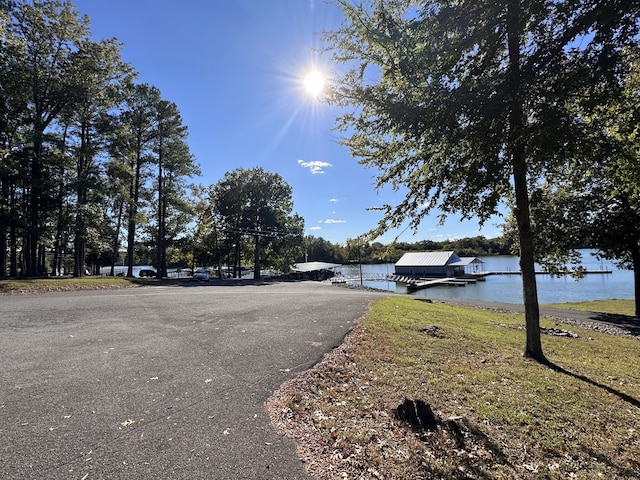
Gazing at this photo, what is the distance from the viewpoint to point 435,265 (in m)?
57.1

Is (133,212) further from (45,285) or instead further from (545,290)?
(545,290)

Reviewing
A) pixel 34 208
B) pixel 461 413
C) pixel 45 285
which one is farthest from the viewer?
pixel 34 208

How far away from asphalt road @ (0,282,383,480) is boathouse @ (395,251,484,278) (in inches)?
2083

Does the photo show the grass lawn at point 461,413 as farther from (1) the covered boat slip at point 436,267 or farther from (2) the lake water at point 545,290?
(1) the covered boat slip at point 436,267

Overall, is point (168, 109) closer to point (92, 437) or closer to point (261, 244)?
point (261, 244)

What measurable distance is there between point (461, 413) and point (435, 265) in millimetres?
56182

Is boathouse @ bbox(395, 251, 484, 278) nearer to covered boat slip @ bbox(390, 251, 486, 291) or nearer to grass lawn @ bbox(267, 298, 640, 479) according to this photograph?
covered boat slip @ bbox(390, 251, 486, 291)

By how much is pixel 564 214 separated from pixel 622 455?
632 inches

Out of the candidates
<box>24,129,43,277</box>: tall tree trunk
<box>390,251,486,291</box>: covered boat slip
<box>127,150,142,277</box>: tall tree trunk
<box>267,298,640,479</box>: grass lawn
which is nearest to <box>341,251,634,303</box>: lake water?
<box>390,251,486,291</box>: covered boat slip

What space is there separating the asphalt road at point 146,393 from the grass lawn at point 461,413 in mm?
486

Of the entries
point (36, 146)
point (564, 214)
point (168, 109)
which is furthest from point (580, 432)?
point (168, 109)

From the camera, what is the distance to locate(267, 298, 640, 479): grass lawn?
3152 mm

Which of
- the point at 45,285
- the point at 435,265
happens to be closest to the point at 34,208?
the point at 45,285

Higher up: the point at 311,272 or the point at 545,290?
the point at 311,272
